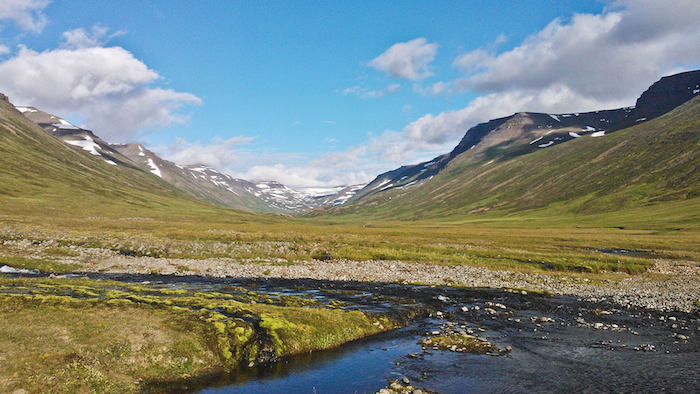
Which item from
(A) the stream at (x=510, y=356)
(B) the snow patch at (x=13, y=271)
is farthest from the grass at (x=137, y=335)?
(B) the snow patch at (x=13, y=271)

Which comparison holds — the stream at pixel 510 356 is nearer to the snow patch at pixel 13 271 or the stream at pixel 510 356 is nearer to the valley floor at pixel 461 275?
the valley floor at pixel 461 275

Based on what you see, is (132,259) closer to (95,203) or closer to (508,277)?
(508,277)

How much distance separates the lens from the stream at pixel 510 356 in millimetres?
18828

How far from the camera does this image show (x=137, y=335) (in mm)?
20688

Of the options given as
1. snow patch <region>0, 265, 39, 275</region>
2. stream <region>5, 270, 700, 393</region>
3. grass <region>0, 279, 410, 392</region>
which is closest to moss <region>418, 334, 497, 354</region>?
stream <region>5, 270, 700, 393</region>

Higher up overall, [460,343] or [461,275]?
[460,343]

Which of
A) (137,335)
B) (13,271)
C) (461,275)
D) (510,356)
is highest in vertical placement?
(13,271)

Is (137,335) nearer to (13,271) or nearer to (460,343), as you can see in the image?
(460,343)

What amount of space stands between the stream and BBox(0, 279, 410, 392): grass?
1.44 metres

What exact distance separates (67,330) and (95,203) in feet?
644

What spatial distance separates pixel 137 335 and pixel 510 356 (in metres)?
21.9

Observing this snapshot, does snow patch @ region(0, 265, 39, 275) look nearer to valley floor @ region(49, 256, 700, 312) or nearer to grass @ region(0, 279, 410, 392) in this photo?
valley floor @ region(49, 256, 700, 312)

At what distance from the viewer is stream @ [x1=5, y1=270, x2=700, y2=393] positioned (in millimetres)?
18828

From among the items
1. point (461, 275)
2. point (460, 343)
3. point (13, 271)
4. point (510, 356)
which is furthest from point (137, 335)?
point (461, 275)
